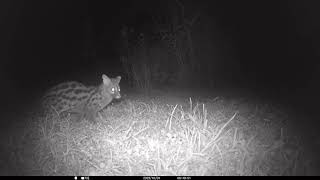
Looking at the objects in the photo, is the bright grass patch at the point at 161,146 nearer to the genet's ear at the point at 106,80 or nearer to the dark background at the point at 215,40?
the genet's ear at the point at 106,80

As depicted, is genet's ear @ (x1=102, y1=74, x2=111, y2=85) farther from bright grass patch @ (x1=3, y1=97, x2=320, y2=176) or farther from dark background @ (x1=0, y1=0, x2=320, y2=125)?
dark background @ (x1=0, y1=0, x2=320, y2=125)

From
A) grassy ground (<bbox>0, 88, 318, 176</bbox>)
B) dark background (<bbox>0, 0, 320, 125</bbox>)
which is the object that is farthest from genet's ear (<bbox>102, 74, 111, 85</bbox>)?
dark background (<bbox>0, 0, 320, 125</bbox>)

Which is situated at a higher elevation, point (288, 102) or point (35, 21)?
point (35, 21)

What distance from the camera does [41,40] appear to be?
7.50m

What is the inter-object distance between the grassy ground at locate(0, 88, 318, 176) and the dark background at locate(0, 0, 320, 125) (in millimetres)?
1342

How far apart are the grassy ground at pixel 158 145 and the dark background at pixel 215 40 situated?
1342 mm

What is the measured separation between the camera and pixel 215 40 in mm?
7270

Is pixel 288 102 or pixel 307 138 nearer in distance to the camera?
pixel 307 138

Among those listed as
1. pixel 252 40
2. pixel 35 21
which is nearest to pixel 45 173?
pixel 35 21

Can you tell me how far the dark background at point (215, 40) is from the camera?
6352 mm

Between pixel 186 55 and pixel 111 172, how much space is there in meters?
3.83

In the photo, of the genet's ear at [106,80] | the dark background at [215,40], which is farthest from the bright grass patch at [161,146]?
the dark background at [215,40]

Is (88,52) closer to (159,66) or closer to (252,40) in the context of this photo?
(159,66)

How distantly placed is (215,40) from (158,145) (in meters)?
3.69
